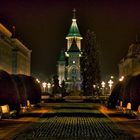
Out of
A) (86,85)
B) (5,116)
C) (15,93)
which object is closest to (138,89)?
(15,93)

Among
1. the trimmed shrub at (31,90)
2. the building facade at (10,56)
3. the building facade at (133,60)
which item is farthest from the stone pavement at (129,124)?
the building facade at (133,60)

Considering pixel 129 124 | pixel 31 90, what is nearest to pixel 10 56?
pixel 31 90

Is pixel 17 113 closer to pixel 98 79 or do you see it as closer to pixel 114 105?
pixel 114 105

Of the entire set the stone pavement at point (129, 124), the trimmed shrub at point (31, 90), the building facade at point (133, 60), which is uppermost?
the building facade at point (133, 60)

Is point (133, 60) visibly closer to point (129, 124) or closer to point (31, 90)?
point (31, 90)

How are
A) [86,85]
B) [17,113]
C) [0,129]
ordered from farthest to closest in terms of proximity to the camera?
[86,85], [17,113], [0,129]

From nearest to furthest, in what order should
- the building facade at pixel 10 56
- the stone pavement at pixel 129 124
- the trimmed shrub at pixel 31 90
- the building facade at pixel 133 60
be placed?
the stone pavement at pixel 129 124 → the trimmed shrub at pixel 31 90 → the building facade at pixel 10 56 → the building facade at pixel 133 60

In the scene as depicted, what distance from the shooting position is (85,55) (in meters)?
149

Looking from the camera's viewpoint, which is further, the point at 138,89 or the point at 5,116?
the point at 138,89

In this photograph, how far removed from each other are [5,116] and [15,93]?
20.6ft

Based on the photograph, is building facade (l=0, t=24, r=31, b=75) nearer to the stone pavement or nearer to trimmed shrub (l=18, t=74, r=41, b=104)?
trimmed shrub (l=18, t=74, r=41, b=104)

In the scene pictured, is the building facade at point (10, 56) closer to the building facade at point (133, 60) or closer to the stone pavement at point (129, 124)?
the building facade at point (133, 60)

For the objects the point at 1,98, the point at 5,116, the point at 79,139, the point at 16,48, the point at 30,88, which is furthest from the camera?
the point at 16,48

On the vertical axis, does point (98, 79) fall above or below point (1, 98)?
above
